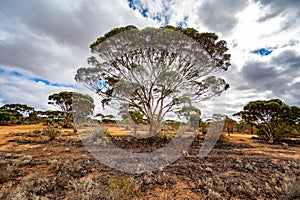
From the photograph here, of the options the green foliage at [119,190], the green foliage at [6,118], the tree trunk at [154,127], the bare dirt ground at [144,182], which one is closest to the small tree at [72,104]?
the green foliage at [6,118]

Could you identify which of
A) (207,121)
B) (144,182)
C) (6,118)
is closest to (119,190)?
(144,182)

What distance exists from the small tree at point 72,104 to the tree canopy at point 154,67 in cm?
641

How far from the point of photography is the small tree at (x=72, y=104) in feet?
54.7

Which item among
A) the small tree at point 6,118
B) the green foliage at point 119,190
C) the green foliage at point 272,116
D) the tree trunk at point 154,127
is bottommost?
the green foliage at point 119,190

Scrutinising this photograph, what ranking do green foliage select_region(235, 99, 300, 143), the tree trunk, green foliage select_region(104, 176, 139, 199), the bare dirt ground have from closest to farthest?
green foliage select_region(104, 176, 139, 199) → the bare dirt ground → the tree trunk → green foliage select_region(235, 99, 300, 143)

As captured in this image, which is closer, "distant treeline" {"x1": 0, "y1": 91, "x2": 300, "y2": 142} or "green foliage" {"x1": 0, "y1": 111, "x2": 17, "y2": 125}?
"distant treeline" {"x1": 0, "y1": 91, "x2": 300, "y2": 142}

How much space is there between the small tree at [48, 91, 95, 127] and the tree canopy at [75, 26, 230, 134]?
641 centimetres

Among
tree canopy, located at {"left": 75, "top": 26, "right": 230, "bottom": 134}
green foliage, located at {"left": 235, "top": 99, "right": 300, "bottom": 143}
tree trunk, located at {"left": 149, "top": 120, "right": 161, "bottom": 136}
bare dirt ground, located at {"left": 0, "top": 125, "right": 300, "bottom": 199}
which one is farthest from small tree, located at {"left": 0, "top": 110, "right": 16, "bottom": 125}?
green foliage, located at {"left": 235, "top": 99, "right": 300, "bottom": 143}

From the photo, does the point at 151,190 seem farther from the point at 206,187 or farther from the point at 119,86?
the point at 119,86

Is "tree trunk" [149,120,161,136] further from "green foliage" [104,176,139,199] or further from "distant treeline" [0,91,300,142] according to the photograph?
"green foliage" [104,176,139,199]

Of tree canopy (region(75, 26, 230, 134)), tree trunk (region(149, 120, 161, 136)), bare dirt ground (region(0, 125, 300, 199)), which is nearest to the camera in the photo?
bare dirt ground (region(0, 125, 300, 199))

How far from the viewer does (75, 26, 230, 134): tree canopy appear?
9352 mm

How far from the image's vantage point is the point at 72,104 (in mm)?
18531

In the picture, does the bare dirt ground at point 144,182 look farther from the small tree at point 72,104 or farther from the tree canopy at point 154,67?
the small tree at point 72,104
